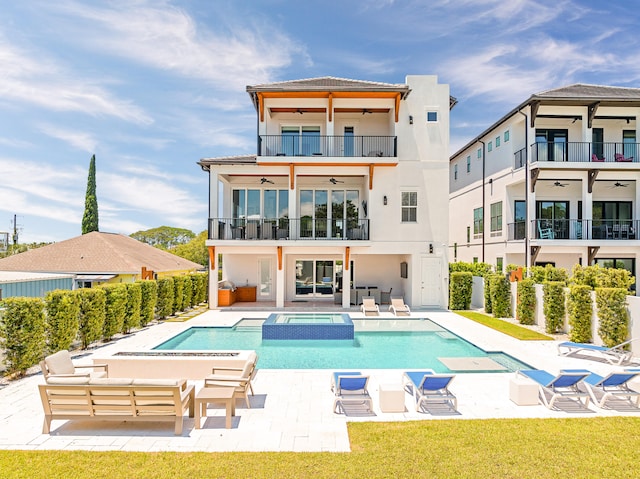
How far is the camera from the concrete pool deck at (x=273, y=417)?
5270 millimetres

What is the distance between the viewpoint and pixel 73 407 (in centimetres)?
553

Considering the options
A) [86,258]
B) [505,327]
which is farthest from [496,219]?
[86,258]

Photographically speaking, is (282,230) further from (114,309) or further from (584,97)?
(584,97)

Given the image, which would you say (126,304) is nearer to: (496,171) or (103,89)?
(103,89)

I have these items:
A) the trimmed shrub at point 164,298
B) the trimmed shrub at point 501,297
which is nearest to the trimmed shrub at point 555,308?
the trimmed shrub at point 501,297

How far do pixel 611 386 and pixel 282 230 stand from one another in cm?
1392

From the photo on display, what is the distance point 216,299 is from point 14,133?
611 inches

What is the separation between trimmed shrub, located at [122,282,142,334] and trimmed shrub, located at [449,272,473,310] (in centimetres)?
1459

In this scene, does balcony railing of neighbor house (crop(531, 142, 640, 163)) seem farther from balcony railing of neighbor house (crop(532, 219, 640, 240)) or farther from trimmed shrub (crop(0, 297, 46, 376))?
trimmed shrub (crop(0, 297, 46, 376))

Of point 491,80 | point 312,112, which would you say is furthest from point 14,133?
point 491,80

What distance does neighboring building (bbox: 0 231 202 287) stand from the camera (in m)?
22.1

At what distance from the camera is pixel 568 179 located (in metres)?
20.0

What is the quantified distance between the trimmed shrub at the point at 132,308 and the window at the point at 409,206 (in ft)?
41.9

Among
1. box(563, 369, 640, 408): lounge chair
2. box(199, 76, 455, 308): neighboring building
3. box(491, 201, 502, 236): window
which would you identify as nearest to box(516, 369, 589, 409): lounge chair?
box(563, 369, 640, 408): lounge chair
